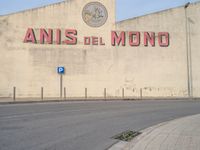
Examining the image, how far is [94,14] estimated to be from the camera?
112 feet

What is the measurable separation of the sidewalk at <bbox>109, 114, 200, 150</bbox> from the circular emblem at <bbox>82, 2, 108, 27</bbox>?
21.7 m

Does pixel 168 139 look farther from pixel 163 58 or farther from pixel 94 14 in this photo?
pixel 94 14

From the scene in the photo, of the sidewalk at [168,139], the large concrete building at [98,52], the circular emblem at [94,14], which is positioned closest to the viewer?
the sidewalk at [168,139]

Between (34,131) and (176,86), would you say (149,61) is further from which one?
(34,131)

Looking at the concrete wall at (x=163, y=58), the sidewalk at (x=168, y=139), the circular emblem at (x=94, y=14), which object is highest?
the circular emblem at (x=94, y=14)

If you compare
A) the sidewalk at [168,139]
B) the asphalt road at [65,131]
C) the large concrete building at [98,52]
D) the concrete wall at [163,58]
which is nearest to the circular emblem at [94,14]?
the large concrete building at [98,52]

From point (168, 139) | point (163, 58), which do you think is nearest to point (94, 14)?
point (163, 58)

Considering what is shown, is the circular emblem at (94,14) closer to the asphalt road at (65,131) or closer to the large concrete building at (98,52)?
the large concrete building at (98,52)

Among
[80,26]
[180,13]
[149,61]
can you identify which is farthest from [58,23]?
[180,13]

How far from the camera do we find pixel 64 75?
3253 cm

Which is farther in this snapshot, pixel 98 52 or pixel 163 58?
pixel 163 58

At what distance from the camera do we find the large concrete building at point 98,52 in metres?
32.0

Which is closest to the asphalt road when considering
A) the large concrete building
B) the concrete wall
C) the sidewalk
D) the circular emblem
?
the sidewalk

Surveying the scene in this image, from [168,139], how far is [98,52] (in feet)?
77.4
